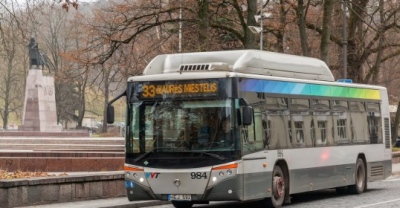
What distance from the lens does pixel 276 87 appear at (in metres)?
20.8

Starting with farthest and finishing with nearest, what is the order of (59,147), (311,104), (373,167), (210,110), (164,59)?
(59,147) < (373,167) < (311,104) < (164,59) < (210,110)

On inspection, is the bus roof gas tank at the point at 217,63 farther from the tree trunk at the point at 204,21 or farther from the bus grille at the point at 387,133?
the tree trunk at the point at 204,21

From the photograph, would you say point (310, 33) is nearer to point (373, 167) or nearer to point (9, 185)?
point (373, 167)

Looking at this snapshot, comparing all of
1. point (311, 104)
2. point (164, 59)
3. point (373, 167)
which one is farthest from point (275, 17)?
point (164, 59)

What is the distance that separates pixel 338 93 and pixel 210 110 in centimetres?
641

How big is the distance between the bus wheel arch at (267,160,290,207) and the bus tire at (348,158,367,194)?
4785mm

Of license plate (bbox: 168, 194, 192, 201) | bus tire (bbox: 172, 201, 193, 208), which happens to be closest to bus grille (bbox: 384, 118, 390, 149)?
bus tire (bbox: 172, 201, 193, 208)

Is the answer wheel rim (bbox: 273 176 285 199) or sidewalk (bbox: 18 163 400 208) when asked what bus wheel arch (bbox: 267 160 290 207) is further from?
sidewalk (bbox: 18 163 400 208)

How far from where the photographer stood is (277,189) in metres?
20.4

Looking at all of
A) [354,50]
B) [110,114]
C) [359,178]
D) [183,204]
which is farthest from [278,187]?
[354,50]

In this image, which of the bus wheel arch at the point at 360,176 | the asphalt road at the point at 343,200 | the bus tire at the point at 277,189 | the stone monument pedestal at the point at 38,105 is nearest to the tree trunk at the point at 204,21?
the asphalt road at the point at 343,200

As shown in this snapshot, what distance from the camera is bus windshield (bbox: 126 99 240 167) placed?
61.3 feet

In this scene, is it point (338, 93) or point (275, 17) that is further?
point (275, 17)

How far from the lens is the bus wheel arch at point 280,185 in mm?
20327
